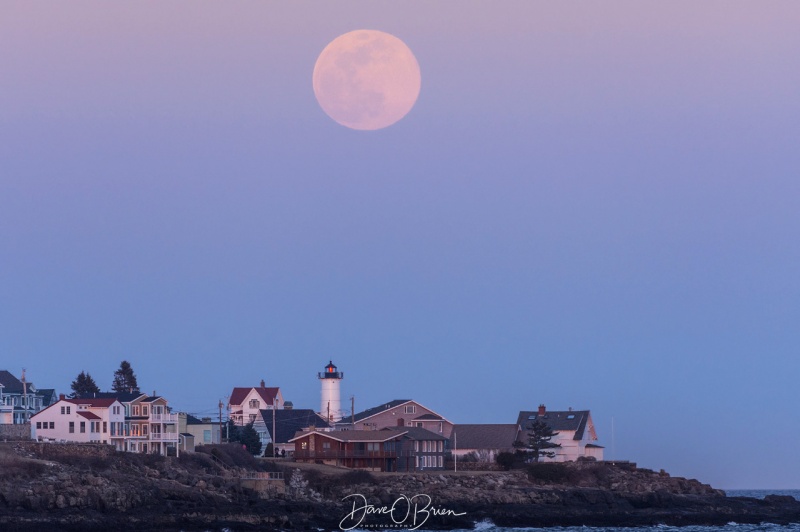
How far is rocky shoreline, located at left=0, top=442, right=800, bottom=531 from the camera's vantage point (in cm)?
5034

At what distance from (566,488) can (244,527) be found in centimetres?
2830

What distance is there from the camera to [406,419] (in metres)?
92.0

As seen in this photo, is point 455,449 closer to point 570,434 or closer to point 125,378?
point 570,434

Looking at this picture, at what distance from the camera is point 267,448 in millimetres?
85375

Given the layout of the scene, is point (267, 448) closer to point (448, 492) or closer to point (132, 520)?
point (448, 492)

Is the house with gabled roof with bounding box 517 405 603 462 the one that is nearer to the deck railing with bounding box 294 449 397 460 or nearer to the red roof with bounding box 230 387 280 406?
the deck railing with bounding box 294 449 397 460

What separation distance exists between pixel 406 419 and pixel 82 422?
1128 inches

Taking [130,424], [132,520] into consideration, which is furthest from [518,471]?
Result: [132,520]

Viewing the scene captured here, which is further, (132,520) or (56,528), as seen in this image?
(132,520)

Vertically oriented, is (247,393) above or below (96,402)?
above

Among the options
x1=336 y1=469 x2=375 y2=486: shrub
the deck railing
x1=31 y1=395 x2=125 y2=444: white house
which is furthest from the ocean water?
x1=31 y1=395 x2=125 y2=444: white house

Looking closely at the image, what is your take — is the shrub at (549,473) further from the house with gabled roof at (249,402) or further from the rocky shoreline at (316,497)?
the house with gabled roof at (249,402)
